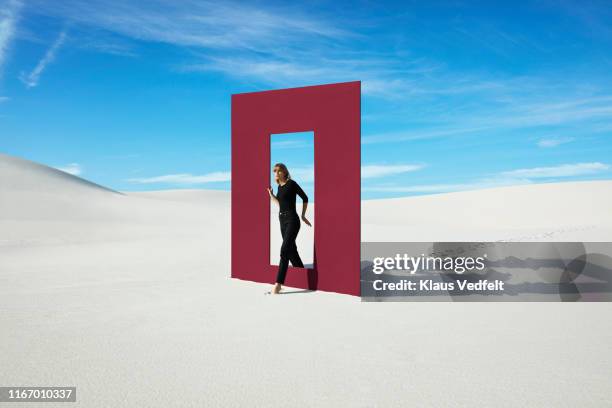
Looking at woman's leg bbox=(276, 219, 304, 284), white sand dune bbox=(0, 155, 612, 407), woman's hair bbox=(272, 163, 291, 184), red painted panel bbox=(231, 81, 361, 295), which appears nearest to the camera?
white sand dune bbox=(0, 155, 612, 407)

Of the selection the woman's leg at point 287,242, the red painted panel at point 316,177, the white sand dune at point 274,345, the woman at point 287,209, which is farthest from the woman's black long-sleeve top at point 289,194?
the white sand dune at point 274,345

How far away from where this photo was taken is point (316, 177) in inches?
329

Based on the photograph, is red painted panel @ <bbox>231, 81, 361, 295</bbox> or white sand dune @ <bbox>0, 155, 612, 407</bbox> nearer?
white sand dune @ <bbox>0, 155, 612, 407</bbox>

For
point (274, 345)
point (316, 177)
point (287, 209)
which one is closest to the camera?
point (274, 345)

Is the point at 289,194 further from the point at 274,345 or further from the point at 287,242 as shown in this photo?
the point at 274,345

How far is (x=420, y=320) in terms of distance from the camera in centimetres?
591

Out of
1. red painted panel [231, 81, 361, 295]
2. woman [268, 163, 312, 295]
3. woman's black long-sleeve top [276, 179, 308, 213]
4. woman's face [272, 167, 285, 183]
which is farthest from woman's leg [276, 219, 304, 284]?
woman's face [272, 167, 285, 183]

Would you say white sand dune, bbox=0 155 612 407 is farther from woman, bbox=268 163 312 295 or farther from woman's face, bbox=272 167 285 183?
woman's face, bbox=272 167 285 183

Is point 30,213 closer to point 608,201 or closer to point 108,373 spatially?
point 108,373

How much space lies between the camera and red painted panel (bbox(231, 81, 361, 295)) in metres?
7.95

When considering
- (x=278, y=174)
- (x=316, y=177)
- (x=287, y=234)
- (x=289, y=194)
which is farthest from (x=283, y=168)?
(x=287, y=234)

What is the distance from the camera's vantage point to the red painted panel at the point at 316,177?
313 inches

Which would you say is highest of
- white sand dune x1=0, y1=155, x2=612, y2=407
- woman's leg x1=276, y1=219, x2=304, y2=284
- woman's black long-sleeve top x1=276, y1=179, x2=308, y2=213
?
woman's black long-sleeve top x1=276, y1=179, x2=308, y2=213

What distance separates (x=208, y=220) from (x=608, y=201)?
3077 cm
